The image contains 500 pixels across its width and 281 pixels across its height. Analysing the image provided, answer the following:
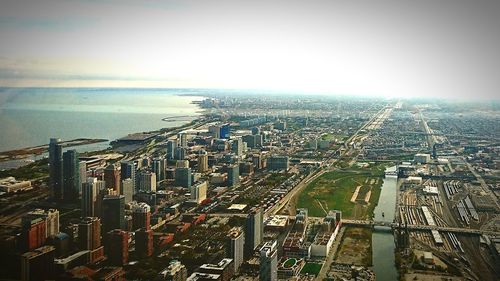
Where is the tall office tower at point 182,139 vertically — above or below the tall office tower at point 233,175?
above

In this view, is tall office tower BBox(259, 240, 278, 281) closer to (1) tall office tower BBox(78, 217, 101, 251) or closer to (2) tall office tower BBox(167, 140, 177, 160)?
(1) tall office tower BBox(78, 217, 101, 251)

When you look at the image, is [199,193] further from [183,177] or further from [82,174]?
[82,174]

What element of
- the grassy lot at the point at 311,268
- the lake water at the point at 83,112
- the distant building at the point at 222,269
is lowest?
the grassy lot at the point at 311,268

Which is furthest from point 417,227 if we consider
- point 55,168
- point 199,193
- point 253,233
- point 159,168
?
point 55,168

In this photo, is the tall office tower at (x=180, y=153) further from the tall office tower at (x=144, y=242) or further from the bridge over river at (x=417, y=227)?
the tall office tower at (x=144, y=242)

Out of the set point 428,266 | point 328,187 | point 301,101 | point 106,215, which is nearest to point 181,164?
point 328,187

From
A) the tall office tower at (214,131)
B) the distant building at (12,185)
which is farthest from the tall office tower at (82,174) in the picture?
the tall office tower at (214,131)

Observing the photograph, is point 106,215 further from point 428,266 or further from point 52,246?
point 428,266

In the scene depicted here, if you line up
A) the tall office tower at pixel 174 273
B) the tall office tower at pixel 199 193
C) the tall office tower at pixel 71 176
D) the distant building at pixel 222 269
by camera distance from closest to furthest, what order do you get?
the tall office tower at pixel 174 273 < the distant building at pixel 222 269 < the tall office tower at pixel 71 176 < the tall office tower at pixel 199 193
